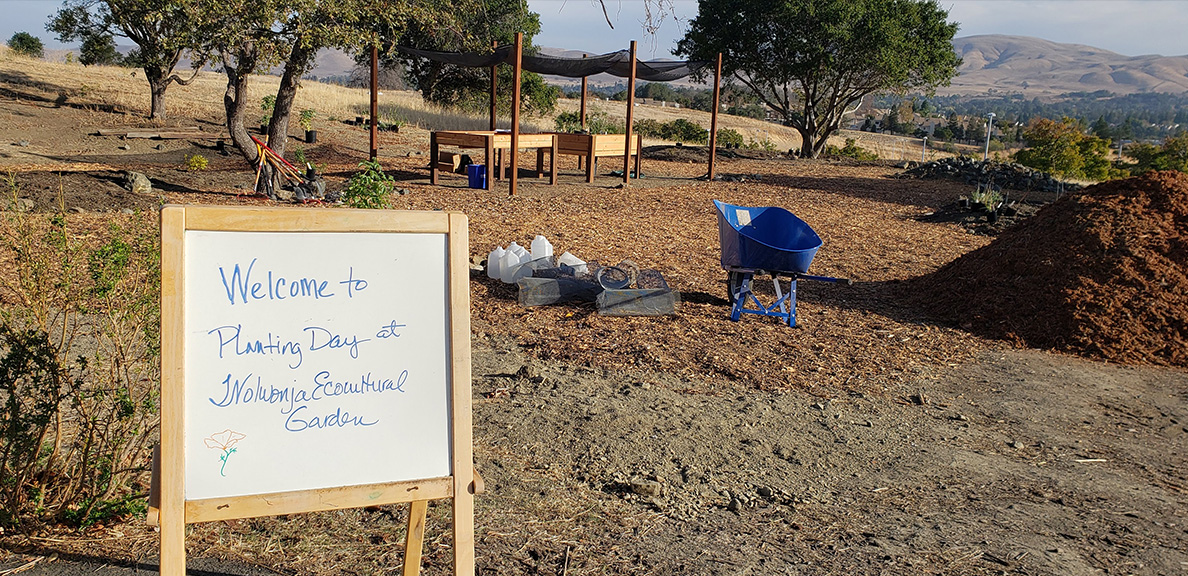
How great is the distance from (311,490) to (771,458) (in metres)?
2.46

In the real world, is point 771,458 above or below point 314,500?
below

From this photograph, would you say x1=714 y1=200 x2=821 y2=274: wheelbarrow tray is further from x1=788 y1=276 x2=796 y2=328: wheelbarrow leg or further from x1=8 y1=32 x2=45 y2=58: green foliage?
x1=8 y1=32 x2=45 y2=58: green foliage

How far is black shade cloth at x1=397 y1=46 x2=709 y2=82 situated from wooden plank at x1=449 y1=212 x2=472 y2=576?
535 inches

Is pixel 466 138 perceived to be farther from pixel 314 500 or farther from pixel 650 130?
pixel 650 130

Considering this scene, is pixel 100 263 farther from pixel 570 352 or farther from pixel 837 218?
pixel 837 218

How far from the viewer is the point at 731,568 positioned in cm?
308

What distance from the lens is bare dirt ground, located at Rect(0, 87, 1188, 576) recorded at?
312cm

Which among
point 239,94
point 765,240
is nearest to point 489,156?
point 239,94

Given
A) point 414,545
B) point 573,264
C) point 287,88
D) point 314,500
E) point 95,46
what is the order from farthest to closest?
point 95,46 → point 287,88 → point 573,264 → point 414,545 → point 314,500

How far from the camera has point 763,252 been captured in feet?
21.0

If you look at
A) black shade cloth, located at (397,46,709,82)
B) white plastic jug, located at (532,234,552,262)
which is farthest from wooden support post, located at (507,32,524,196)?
white plastic jug, located at (532,234,552,262)

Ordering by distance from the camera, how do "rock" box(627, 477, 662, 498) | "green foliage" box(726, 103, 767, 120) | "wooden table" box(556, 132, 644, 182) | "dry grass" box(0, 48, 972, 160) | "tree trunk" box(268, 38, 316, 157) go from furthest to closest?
"green foliage" box(726, 103, 767, 120) < "dry grass" box(0, 48, 972, 160) < "wooden table" box(556, 132, 644, 182) < "tree trunk" box(268, 38, 316, 157) < "rock" box(627, 477, 662, 498)

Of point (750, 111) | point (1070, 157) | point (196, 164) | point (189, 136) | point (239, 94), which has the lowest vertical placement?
point (196, 164)

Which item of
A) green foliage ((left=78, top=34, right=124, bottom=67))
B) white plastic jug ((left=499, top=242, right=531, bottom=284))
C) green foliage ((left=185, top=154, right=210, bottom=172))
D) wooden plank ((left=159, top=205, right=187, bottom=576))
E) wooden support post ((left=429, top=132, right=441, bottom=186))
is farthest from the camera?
green foliage ((left=78, top=34, right=124, bottom=67))
